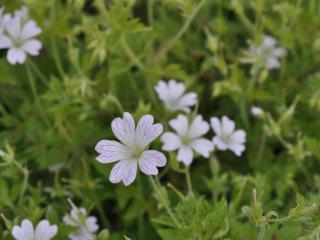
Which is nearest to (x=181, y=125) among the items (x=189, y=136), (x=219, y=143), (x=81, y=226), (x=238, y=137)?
(x=189, y=136)

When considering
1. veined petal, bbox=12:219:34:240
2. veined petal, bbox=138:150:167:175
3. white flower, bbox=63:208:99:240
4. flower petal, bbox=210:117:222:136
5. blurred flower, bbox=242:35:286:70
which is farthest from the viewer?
blurred flower, bbox=242:35:286:70

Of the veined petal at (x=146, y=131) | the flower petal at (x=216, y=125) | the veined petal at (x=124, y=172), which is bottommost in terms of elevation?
the flower petal at (x=216, y=125)

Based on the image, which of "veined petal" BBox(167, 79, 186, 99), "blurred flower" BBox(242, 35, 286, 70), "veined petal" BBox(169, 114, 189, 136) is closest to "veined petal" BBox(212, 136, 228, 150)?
"veined petal" BBox(169, 114, 189, 136)

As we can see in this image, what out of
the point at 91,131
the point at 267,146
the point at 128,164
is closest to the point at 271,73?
the point at 267,146

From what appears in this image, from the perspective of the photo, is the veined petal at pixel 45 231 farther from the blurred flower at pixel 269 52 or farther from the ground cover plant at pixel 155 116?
the blurred flower at pixel 269 52

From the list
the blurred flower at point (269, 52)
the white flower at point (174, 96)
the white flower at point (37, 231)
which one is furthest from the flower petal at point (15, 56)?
the blurred flower at point (269, 52)

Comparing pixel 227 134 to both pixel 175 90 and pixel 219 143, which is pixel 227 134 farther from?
pixel 175 90

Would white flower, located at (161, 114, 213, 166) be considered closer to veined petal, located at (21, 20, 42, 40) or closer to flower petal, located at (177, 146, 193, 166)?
flower petal, located at (177, 146, 193, 166)
